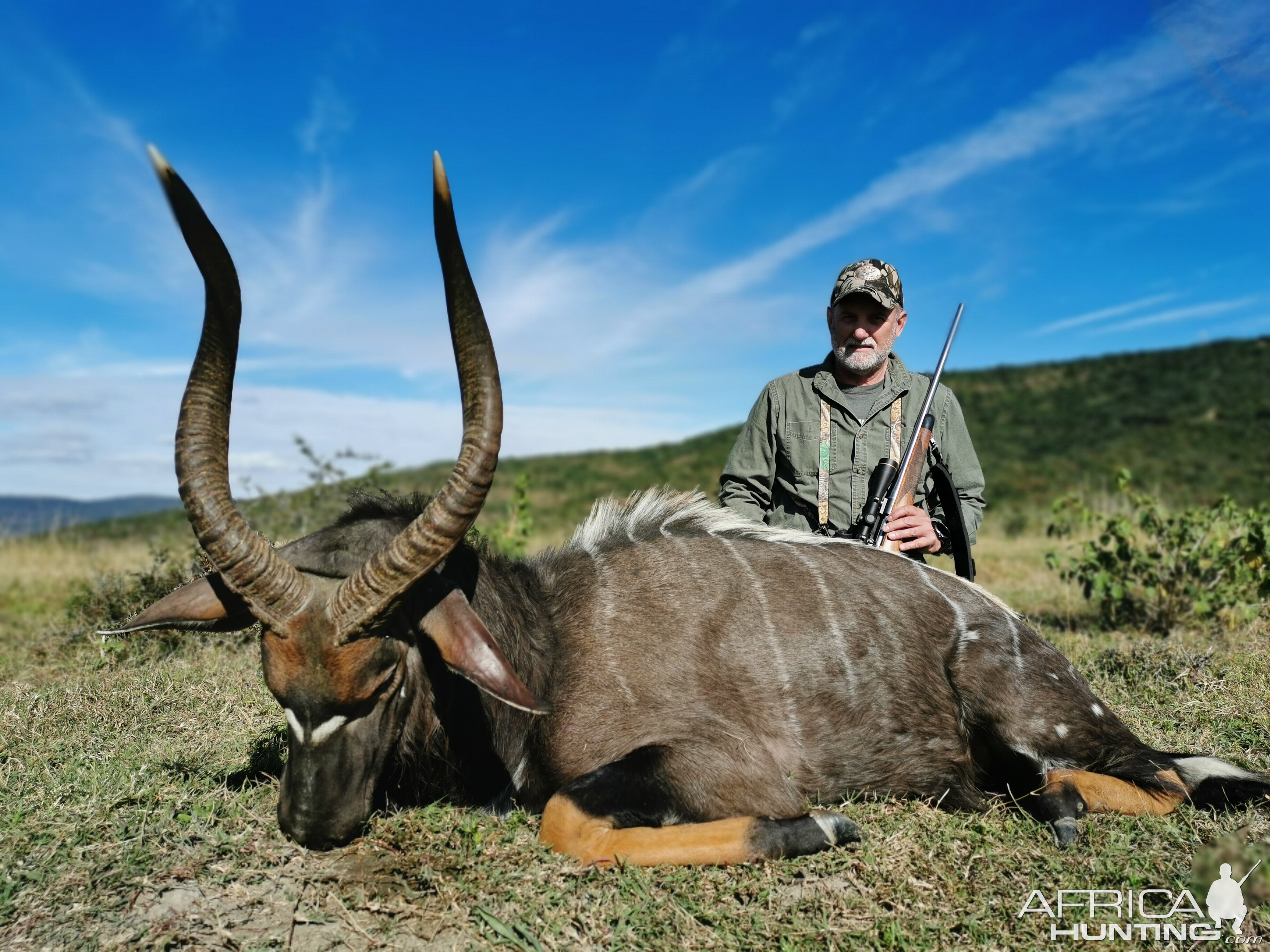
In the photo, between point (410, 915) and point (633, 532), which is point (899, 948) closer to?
point (410, 915)

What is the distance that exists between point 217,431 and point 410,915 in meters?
1.90

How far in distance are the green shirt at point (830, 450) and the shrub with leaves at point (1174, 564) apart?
288 cm

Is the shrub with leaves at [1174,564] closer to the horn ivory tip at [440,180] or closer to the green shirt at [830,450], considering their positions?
the green shirt at [830,450]

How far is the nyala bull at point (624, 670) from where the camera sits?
→ 321cm

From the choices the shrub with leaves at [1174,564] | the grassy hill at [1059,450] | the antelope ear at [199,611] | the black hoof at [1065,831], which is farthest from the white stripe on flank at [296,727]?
the grassy hill at [1059,450]

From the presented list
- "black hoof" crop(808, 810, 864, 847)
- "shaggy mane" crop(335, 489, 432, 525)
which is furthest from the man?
"shaggy mane" crop(335, 489, 432, 525)

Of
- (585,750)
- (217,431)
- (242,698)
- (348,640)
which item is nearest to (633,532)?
(585,750)

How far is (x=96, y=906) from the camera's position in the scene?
296 cm

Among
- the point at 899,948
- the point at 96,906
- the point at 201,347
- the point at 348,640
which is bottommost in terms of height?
the point at 899,948

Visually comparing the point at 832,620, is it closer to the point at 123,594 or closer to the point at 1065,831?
the point at 1065,831

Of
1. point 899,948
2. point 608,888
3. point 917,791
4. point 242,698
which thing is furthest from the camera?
point 242,698

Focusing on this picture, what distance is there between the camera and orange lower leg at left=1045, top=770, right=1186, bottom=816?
383 centimetres

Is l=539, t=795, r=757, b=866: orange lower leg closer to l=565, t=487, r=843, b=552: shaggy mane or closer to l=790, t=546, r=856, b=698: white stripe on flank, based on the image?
l=790, t=546, r=856, b=698: white stripe on flank

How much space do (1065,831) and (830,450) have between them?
2.76m
